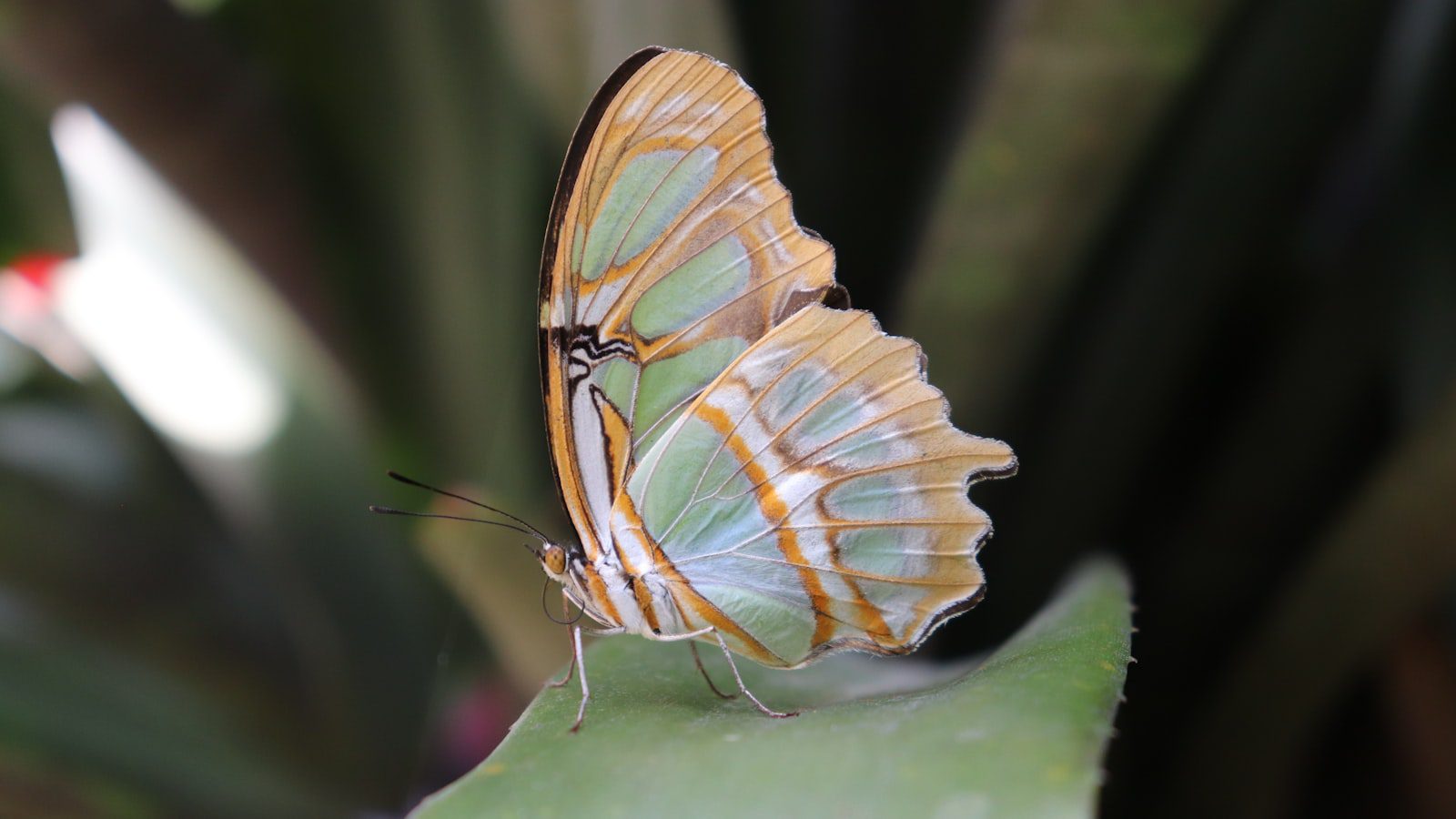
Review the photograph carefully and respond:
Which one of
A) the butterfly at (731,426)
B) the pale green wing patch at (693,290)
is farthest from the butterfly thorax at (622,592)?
the pale green wing patch at (693,290)

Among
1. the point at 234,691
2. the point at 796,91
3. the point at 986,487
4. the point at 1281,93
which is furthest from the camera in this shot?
the point at 234,691

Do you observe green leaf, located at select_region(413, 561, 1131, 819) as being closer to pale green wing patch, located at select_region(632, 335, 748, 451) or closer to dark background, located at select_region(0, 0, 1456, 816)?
pale green wing patch, located at select_region(632, 335, 748, 451)

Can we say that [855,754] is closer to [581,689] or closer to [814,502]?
[581,689]

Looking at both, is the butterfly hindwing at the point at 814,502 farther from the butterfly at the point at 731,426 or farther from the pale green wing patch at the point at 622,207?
the pale green wing patch at the point at 622,207

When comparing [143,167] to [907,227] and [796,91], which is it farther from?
[907,227]

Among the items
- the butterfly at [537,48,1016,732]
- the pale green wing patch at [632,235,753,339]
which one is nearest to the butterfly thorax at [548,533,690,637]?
the butterfly at [537,48,1016,732]

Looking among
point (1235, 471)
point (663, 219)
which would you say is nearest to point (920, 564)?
point (663, 219)
